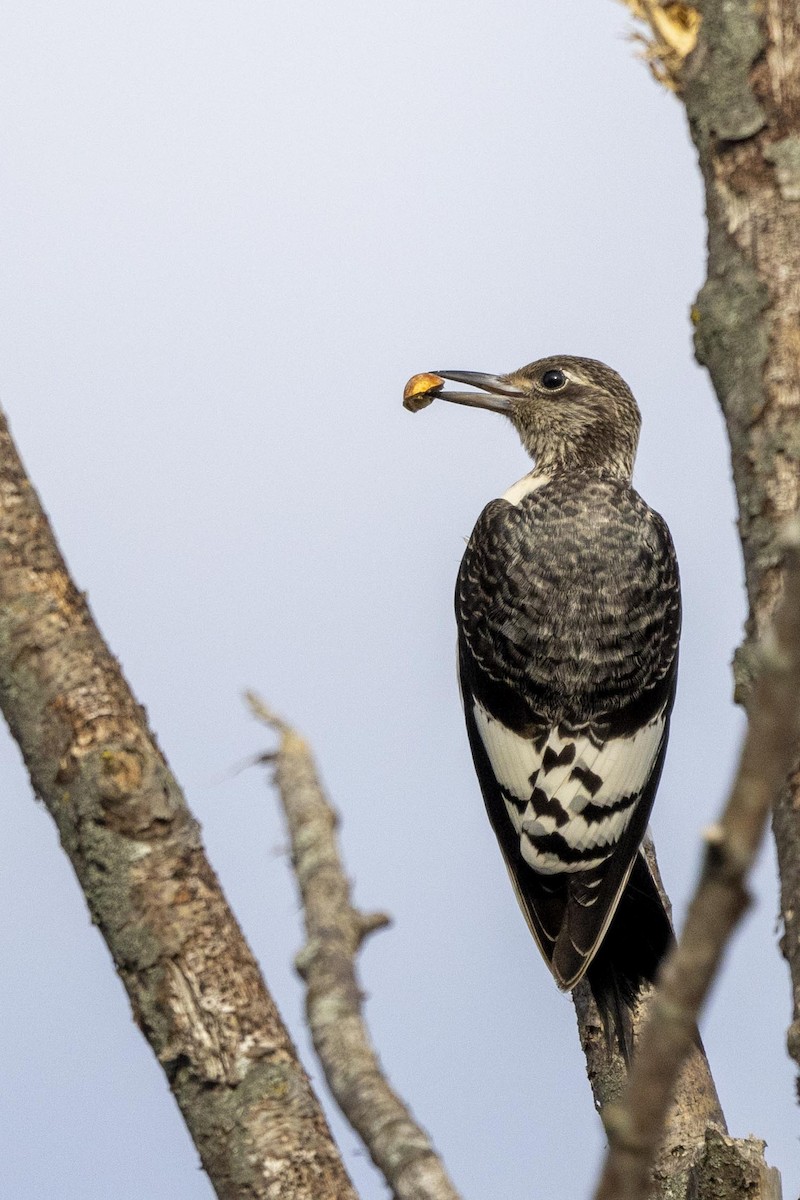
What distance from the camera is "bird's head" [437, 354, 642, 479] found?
22.4 feet

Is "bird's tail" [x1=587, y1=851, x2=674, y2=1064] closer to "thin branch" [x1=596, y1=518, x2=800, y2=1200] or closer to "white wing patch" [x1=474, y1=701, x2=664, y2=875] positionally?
"white wing patch" [x1=474, y1=701, x2=664, y2=875]

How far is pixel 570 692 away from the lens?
17.7ft

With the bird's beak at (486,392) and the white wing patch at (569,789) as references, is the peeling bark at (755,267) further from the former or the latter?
the bird's beak at (486,392)

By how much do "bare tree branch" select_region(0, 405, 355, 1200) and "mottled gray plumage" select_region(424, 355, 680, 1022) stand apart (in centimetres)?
176

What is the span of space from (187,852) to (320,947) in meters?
1.25

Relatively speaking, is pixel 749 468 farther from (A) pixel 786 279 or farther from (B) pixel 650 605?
(B) pixel 650 605

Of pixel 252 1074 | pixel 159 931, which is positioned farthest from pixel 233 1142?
pixel 159 931

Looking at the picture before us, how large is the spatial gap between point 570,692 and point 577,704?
51 millimetres

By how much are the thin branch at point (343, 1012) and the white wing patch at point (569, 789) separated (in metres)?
2.96

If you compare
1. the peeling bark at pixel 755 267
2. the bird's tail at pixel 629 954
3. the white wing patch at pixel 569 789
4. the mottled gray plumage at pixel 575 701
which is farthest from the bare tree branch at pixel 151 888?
the white wing patch at pixel 569 789

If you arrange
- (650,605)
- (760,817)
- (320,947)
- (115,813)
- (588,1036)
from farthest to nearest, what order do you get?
(650,605) → (588,1036) → (115,813) → (320,947) → (760,817)

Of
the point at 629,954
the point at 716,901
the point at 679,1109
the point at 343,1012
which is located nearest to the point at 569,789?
the point at 629,954

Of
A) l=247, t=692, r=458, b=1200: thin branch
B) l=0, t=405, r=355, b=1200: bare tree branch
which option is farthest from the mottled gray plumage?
l=247, t=692, r=458, b=1200: thin branch

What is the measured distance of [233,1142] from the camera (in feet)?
10.4
